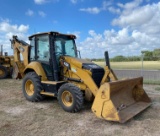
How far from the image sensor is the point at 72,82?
23.4 ft

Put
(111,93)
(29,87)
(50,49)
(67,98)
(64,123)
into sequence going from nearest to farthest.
Result: (64,123) < (111,93) < (67,98) < (50,49) < (29,87)

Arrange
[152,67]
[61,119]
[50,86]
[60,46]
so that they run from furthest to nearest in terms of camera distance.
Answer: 1. [152,67]
2. [60,46]
3. [50,86]
4. [61,119]

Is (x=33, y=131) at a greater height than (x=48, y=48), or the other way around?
(x=48, y=48)

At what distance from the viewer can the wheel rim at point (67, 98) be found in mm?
6418

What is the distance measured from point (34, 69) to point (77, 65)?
1715 millimetres

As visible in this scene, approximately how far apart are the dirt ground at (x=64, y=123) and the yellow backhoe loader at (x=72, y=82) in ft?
0.77

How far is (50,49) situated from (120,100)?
2823 millimetres

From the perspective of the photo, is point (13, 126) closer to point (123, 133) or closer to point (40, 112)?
point (40, 112)

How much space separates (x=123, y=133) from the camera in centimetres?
488

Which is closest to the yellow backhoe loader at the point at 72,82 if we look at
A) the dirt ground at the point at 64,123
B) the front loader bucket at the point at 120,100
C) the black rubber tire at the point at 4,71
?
the front loader bucket at the point at 120,100

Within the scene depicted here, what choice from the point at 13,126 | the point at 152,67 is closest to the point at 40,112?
the point at 13,126

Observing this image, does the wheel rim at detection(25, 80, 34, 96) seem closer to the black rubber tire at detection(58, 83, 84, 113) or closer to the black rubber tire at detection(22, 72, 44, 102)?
the black rubber tire at detection(22, 72, 44, 102)

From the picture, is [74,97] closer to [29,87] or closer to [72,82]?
[72,82]

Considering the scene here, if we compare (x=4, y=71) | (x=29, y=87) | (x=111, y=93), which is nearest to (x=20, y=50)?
(x=29, y=87)
